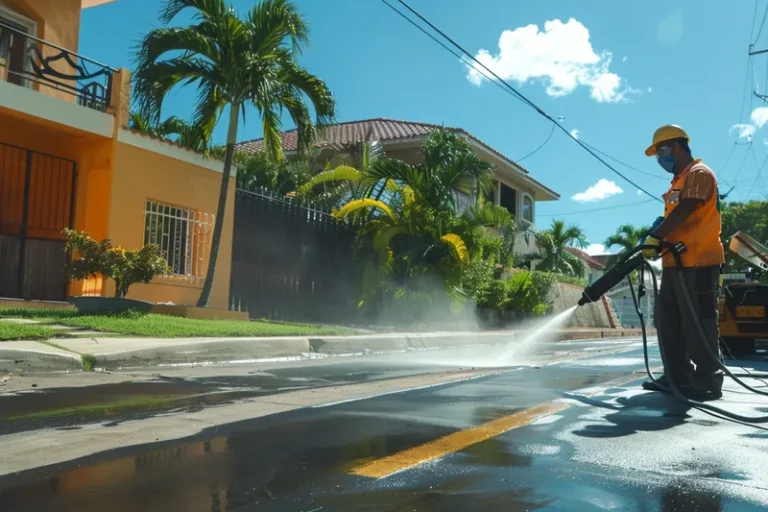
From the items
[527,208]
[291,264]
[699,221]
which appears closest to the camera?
[699,221]

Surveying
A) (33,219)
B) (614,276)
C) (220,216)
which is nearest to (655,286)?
(614,276)

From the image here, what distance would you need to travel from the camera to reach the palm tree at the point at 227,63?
11789 millimetres

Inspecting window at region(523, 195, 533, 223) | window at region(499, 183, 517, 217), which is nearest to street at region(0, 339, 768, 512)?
window at region(499, 183, 517, 217)

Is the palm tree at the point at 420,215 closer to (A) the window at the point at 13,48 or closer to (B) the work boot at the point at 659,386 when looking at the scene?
(A) the window at the point at 13,48

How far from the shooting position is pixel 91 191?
1248cm

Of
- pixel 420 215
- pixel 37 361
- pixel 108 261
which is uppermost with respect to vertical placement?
pixel 420 215

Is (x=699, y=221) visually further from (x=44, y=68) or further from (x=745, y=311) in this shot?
(x=44, y=68)

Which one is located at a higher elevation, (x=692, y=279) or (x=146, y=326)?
(x=692, y=279)

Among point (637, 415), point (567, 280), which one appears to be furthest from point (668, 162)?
point (567, 280)

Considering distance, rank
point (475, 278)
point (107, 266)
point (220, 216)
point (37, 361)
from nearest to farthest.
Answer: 1. point (37, 361)
2. point (107, 266)
3. point (220, 216)
4. point (475, 278)

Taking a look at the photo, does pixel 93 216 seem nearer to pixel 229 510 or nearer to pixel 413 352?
pixel 413 352

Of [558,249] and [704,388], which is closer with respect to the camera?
[704,388]

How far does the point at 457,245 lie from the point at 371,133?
40.9 ft

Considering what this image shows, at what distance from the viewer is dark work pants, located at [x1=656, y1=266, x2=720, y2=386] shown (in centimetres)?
518
